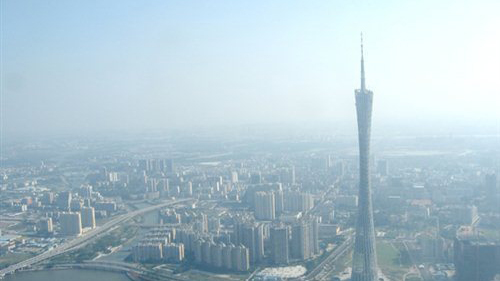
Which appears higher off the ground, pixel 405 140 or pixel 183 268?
pixel 405 140

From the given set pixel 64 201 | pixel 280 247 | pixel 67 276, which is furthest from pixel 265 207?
pixel 64 201

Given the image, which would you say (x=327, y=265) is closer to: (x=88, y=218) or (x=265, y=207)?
(x=265, y=207)

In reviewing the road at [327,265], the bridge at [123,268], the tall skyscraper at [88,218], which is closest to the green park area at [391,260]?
the road at [327,265]

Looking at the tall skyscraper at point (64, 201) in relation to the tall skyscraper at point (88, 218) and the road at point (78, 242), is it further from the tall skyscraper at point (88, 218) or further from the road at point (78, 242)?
the tall skyscraper at point (88, 218)

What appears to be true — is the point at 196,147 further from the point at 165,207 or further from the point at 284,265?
the point at 284,265

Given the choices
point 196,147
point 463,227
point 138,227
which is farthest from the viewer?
point 196,147

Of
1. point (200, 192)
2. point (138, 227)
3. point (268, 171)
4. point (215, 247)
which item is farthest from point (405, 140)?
point (215, 247)

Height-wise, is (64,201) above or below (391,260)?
above

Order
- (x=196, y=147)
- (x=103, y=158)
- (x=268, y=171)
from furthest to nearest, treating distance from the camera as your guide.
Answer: (x=196, y=147) < (x=103, y=158) < (x=268, y=171)
